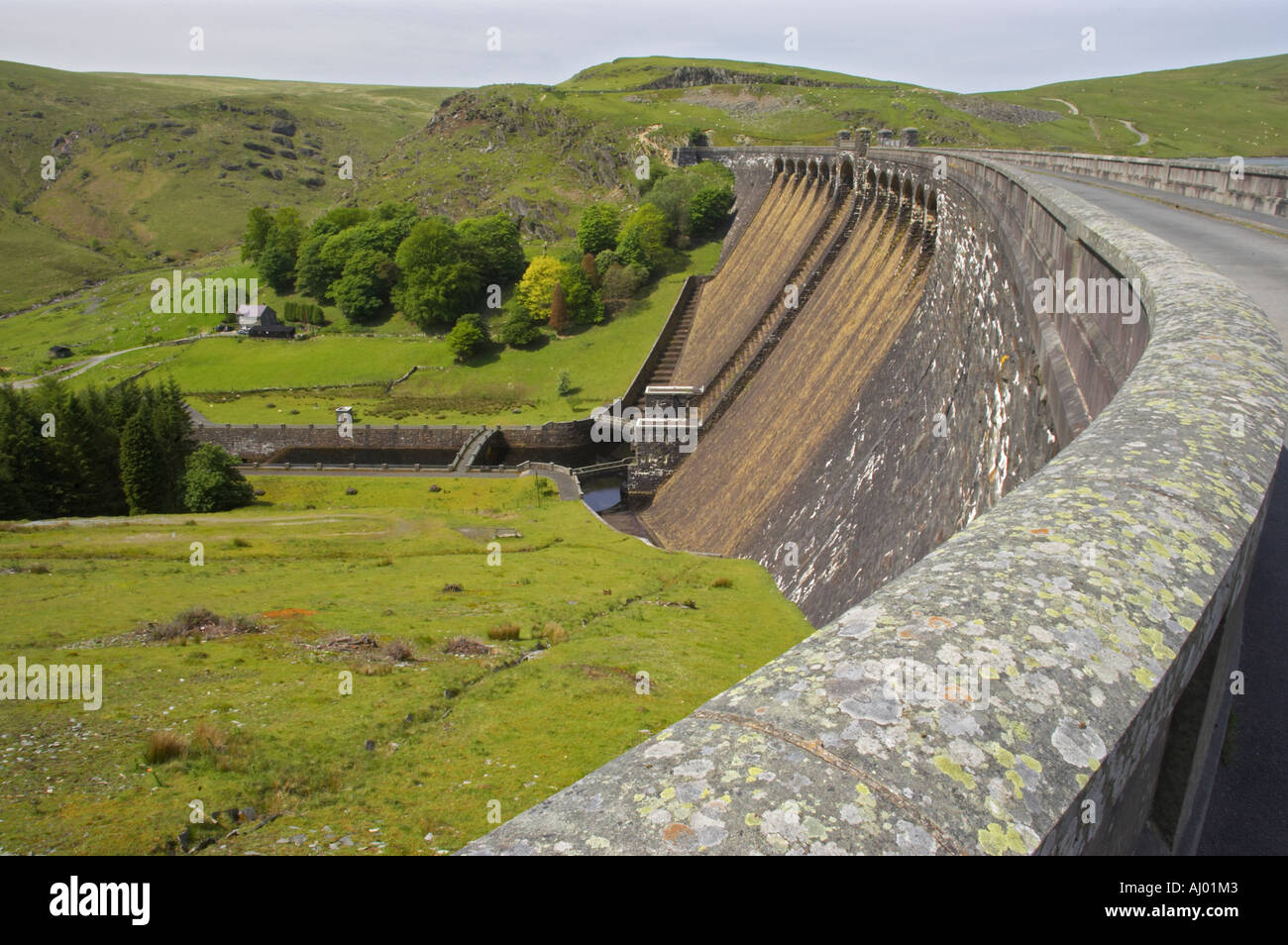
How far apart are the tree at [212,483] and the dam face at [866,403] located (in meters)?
28.2

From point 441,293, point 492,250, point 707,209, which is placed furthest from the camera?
point 492,250

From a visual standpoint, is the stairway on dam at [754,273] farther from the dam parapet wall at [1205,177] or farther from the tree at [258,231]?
the tree at [258,231]

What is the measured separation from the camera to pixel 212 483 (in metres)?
54.5

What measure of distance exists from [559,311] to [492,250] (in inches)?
620

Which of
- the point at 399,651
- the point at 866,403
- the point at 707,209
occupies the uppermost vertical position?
the point at 707,209

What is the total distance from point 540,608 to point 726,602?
273 inches

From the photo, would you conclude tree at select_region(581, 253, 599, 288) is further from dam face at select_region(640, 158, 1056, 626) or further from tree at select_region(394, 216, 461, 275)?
dam face at select_region(640, 158, 1056, 626)

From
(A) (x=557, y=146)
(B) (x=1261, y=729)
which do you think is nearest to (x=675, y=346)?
(A) (x=557, y=146)

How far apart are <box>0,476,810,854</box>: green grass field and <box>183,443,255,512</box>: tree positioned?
31.7 feet

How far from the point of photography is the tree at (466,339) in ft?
295

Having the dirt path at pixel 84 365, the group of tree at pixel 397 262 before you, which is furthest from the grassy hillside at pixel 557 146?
the group of tree at pixel 397 262

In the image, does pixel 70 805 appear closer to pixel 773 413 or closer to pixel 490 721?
pixel 490 721

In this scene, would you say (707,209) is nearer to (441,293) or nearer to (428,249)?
(441,293)

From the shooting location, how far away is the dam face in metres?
20.4
